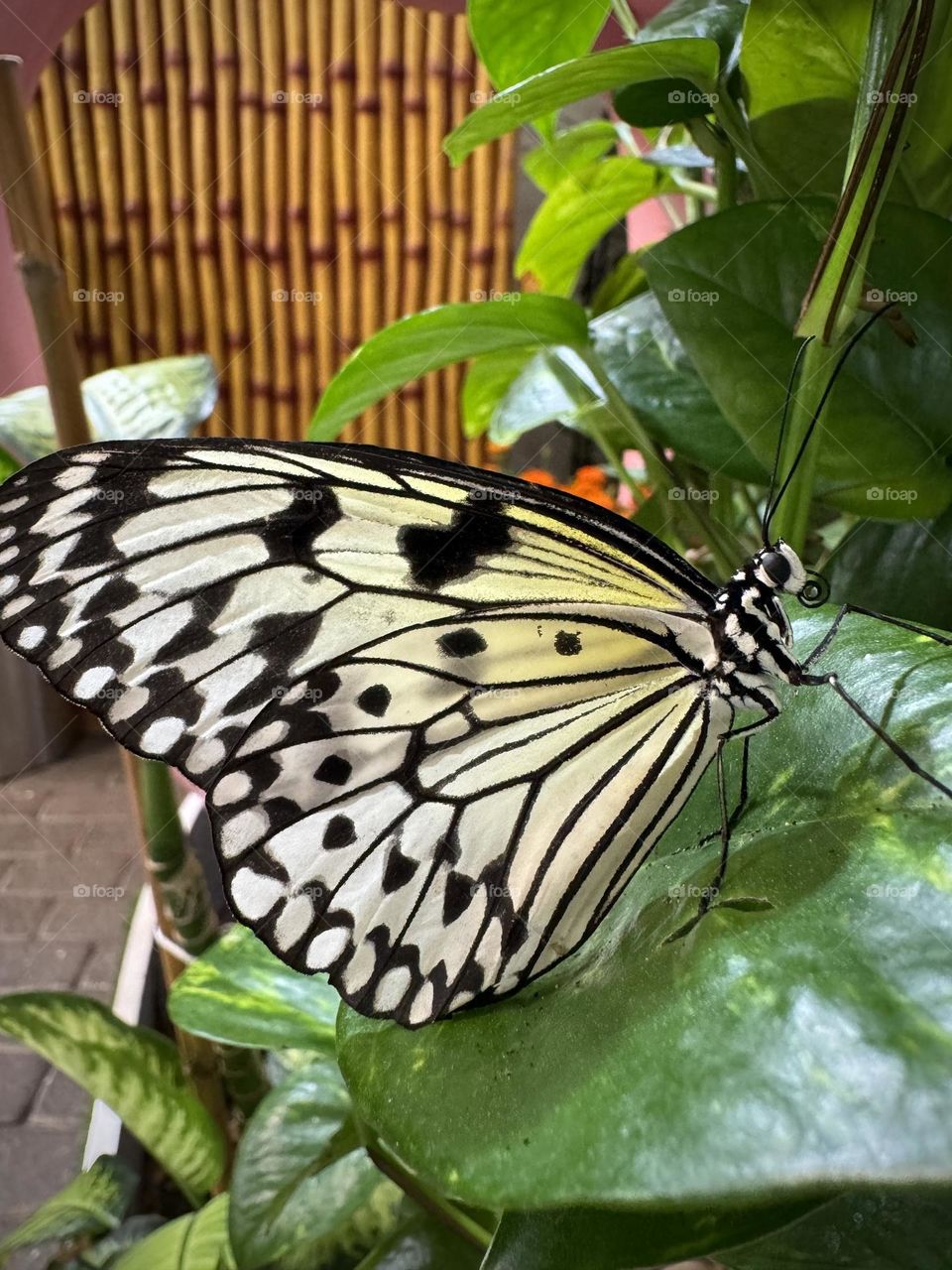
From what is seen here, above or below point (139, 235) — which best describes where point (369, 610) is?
above

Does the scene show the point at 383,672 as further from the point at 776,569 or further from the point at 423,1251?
the point at 423,1251

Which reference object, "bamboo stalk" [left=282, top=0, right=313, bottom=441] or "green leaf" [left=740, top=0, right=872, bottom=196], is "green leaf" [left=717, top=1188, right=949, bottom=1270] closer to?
"green leaf" [left=740, top=0, right=872, bottom=196]

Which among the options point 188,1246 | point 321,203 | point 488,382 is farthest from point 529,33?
point 321,203

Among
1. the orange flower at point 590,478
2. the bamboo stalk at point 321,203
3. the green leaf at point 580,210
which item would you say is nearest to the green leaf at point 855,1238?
the green leaf at point 580,210

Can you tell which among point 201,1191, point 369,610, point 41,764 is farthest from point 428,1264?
point 41,764

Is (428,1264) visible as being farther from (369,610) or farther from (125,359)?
(125,359)

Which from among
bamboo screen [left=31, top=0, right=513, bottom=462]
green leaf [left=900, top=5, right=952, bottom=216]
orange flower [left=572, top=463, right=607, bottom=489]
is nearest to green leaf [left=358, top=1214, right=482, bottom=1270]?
green leaf [left=900, top=5, right=952, bottom=216]
